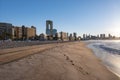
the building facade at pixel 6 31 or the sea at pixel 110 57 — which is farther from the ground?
the building facade at pixel 6 31

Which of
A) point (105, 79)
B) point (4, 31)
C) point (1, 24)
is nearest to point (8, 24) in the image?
point (1, 24)

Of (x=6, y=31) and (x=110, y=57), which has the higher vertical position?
(x=6, y=31)

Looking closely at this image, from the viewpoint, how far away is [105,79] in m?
14.4

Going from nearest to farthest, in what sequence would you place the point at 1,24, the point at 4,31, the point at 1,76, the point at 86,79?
the point at 1,76 < the point at 86,79 < the point at 4,31 < the point at 1,24

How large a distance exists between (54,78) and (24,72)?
194 centimetres

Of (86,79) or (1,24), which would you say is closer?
(86,79)

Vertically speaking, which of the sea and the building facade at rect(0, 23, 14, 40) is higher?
the building facade at rect(0, 23, 14, 40)

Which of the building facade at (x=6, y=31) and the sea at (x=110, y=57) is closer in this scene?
the sea at (x=110, y=57)

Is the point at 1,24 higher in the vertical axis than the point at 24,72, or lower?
higher

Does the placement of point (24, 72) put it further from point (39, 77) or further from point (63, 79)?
point (63, 79)

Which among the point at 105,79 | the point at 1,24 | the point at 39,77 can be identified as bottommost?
the point at 105,79

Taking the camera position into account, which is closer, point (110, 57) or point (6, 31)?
point (110, 57)

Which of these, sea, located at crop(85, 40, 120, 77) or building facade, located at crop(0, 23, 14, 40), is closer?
sea, located at crop(85, 40, 120, 77)

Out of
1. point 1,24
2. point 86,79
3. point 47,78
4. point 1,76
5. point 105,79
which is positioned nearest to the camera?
point 1,76
